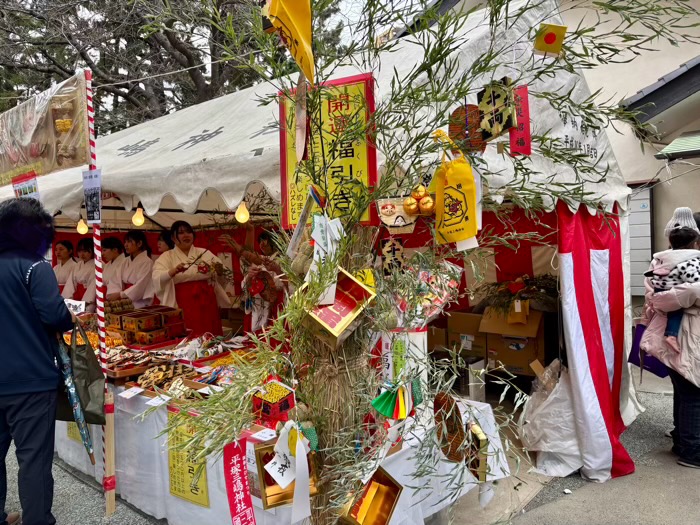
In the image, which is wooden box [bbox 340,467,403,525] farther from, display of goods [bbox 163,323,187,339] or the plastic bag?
display of goods [bbox 163,323,187,339]

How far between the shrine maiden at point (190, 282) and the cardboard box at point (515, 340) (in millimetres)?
2748

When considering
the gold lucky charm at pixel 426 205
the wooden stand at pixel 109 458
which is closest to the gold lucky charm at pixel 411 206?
the gold lucky charm at pixel 426 205

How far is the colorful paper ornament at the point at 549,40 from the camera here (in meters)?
1.33

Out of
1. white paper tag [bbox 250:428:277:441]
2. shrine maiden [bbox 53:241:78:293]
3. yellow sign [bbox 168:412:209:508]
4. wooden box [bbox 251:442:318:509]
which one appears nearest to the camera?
wooden box [bbox 251:442:318:509]

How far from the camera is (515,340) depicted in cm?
470

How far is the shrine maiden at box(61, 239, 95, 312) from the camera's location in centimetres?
620

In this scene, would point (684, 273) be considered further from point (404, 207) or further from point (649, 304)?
point (404, 207)

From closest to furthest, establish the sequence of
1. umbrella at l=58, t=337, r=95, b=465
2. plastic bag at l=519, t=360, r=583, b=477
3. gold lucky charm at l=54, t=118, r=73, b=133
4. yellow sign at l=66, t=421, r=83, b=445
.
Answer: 1. umbrella at l=58, t=337, r=95, b=465
2. gold lucky charm at l=54, t=118, r=73, b=133
3. plastic bag at l=519, t=360, r=583, b=477
4. yellow sign at l=66, t=421, r=83, b=445

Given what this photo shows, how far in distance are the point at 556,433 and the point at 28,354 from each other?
3480 mm

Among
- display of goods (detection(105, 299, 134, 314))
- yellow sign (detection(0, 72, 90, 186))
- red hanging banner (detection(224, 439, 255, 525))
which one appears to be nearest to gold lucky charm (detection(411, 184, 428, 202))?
red hanging banner (detection(224, 439, 255, 525))

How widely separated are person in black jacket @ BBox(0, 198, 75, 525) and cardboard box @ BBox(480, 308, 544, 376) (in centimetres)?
364

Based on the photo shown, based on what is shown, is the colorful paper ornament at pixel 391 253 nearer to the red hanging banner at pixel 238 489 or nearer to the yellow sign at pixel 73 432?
the red hanging banner at pixel 238 489

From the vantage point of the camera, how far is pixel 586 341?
11.5 feet

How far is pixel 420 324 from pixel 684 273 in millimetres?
2959
